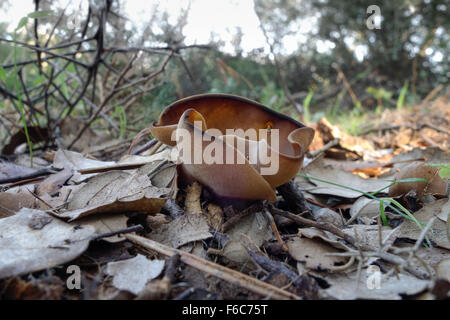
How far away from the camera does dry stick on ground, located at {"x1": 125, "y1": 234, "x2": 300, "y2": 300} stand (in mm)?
745

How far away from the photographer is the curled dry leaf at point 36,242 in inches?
28.6

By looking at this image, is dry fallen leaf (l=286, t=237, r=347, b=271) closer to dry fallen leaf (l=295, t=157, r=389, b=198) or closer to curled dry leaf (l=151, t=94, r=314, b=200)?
curled dry leaf (l=151, t=94, r=314, b=200)

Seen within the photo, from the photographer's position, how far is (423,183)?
1244 mm

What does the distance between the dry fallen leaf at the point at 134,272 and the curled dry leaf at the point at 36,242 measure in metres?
0.10

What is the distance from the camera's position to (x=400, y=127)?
286 centimetres

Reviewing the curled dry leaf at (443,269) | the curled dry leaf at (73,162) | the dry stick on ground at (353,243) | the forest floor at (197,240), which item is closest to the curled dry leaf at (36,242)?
the forest floor at (197,240)

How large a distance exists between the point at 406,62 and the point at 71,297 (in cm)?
799

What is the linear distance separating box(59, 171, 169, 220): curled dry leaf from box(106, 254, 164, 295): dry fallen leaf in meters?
0.16

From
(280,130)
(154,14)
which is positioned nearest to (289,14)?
(154,14)

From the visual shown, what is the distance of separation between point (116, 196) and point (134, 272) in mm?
356

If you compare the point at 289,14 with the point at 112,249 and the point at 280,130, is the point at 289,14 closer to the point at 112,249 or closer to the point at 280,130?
the point at 280,130

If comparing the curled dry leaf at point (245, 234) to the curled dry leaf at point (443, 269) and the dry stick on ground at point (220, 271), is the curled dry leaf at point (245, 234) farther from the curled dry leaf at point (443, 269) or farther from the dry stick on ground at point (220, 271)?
the curled dry leaf at point (443, 269)

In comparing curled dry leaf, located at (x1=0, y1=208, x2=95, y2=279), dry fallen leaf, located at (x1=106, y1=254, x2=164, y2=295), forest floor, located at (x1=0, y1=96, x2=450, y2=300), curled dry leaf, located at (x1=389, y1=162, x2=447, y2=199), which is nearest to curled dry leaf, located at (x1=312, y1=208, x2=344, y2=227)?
forest floor, located at (x1=0, y1=96, x2=450, y2=300)
